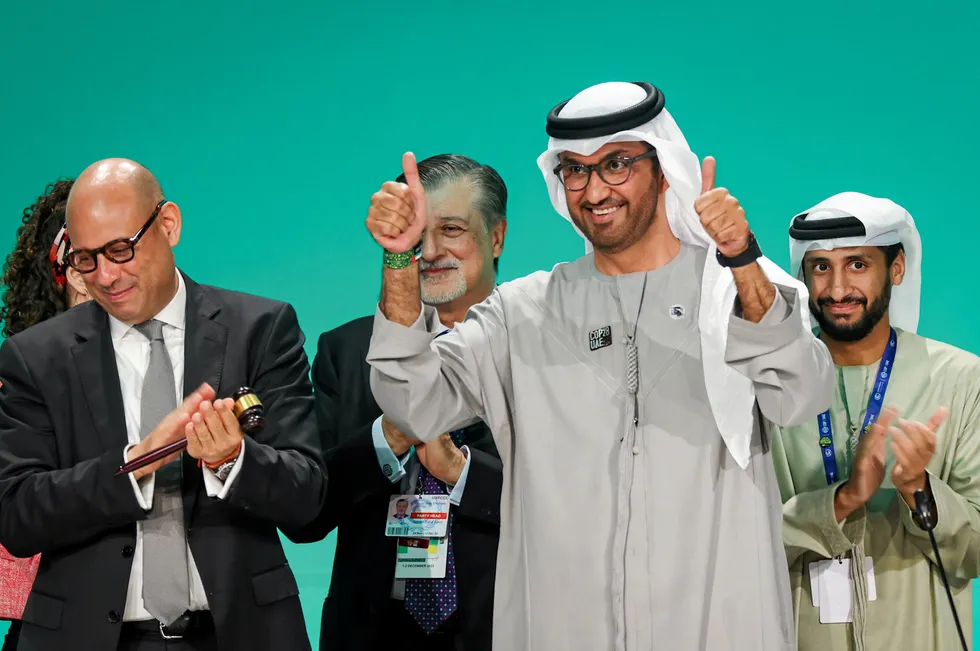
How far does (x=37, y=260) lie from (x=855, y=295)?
7.89 feet

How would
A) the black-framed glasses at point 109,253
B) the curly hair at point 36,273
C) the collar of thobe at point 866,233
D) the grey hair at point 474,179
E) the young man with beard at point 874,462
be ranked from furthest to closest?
the grey hair at point 474,179 → the curly hair at point 36,273 → the collar of thobe at point 866,233 → the young man with beard at point 874,462 → the black-framed glasses at point 109,253

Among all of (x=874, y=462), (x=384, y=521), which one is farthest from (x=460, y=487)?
(x=874, y=462)

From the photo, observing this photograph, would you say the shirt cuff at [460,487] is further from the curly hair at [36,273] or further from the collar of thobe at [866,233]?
the curly hair at [36,273]

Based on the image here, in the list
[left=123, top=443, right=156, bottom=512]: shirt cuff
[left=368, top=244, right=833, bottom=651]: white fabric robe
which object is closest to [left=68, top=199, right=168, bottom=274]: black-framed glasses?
[left=123, top=443, right=156, bottom=512]: shirt cuff

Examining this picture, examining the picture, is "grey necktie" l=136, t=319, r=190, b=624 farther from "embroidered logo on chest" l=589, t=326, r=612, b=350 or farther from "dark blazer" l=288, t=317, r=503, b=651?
"embroidered logo on chest" l=589, t=326, r=612, b=350

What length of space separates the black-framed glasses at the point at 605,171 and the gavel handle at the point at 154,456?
1.05m

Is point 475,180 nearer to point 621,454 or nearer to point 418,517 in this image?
point 418,517

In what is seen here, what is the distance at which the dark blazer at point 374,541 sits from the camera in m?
3.52

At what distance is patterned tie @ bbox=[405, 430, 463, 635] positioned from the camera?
138 inches

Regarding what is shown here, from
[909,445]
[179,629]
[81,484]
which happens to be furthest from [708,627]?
[81,484]

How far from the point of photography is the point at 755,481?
2.86 m

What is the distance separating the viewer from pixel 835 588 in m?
3.51

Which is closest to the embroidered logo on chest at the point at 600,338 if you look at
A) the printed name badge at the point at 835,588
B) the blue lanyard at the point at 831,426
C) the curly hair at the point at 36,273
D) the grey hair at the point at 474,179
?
the blue lanyard at the point at 831,426

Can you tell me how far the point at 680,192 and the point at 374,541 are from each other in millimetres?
1339
